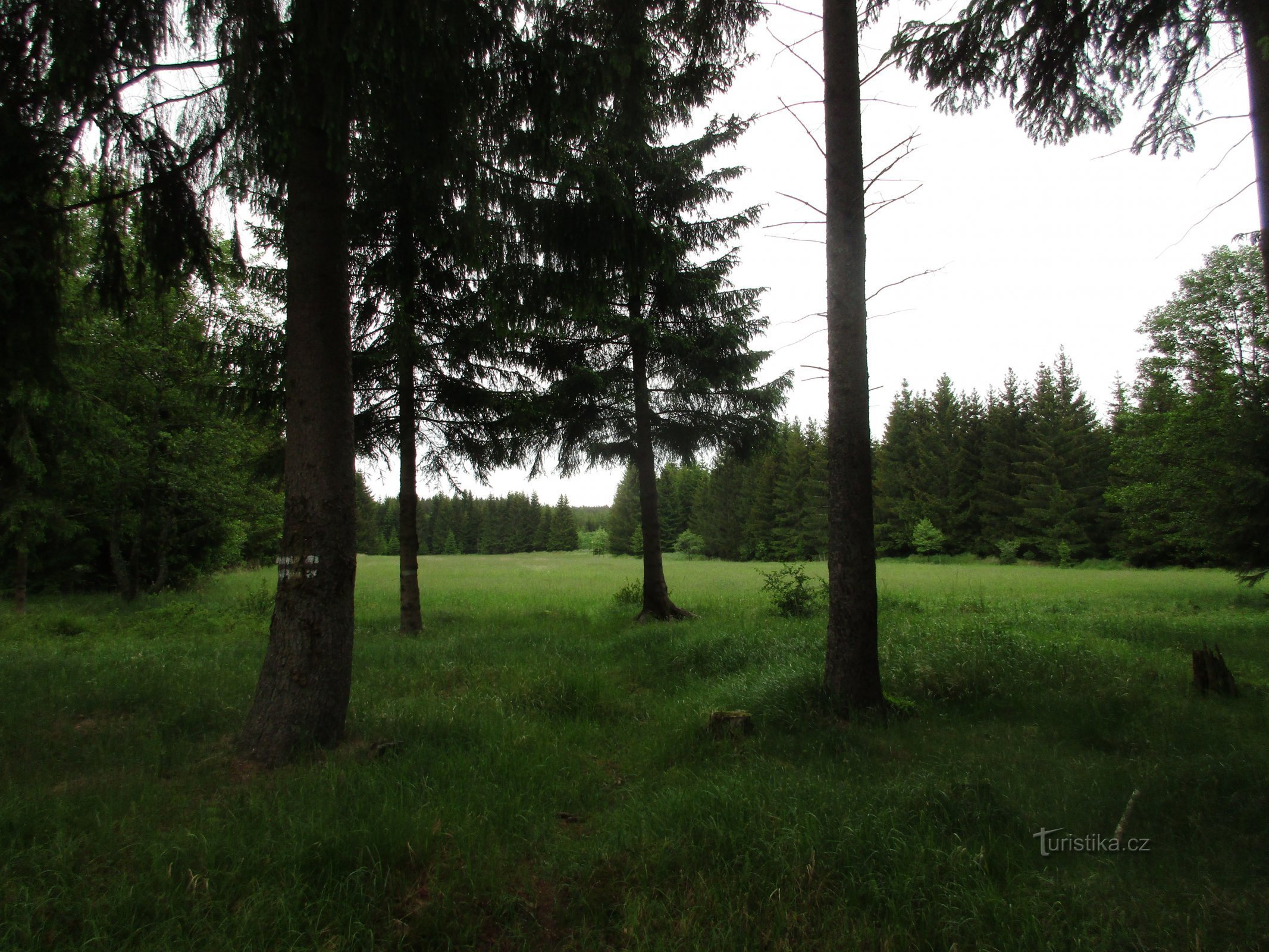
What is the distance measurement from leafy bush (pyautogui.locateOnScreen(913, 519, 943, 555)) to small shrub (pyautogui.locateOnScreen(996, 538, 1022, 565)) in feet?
13.1

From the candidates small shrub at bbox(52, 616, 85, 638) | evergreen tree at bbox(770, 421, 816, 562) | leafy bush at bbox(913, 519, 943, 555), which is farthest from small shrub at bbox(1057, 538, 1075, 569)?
small shrub at bbox(52, 616, 85, 638)

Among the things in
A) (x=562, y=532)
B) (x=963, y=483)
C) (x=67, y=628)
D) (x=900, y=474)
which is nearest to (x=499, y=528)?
(x=562, y=532)

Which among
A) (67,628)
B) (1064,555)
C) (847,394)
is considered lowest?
(1064,555)

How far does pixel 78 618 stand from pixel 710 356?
14.5 metres

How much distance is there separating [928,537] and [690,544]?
85.6ft

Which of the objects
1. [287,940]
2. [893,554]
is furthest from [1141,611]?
[893,554]

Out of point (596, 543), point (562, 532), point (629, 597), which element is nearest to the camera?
point (629, 597)

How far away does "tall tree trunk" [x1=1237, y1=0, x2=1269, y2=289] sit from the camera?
174 inches

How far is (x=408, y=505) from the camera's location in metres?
11.1

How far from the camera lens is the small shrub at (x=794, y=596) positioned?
12672 millimetres

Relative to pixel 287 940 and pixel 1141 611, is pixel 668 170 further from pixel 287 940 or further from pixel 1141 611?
pixel 1141 611

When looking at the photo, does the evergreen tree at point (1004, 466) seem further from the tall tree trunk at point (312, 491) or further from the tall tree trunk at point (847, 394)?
the tall tree trunk at point (312, 491)

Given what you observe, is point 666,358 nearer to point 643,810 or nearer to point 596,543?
point 643,810

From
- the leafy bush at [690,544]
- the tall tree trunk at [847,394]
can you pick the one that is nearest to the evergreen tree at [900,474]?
the leafy bush at [690,544]
